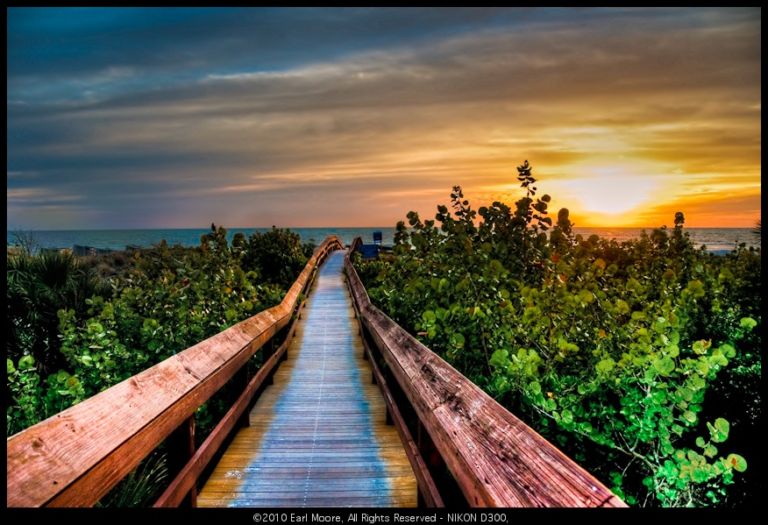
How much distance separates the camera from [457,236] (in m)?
4.62

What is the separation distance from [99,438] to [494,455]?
1.34 meters

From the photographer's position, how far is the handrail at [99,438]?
1318mm

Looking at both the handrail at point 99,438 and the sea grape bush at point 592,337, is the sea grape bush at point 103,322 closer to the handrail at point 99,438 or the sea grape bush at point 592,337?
the handrail at point 99,438

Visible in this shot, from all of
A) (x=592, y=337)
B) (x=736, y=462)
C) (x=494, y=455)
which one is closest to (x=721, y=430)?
(x=736, y=462)

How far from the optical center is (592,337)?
11.6 feet

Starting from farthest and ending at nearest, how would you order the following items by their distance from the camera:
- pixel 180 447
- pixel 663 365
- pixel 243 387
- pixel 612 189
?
pixel 243 387, pixel 612 189, pixel 180 447, pixel 663 365

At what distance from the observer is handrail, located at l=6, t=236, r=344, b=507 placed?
132 centimetres

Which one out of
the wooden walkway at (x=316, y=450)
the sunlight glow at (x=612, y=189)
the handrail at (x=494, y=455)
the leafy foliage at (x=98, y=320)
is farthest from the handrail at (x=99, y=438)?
the sunlight glow at (x=612, y=189)

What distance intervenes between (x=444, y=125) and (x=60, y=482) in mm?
4863

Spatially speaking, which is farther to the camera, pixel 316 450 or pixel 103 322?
pixel 103 322

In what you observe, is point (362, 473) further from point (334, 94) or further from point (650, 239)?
point (650, 239)

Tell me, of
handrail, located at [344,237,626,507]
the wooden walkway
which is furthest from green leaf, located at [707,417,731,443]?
the wooden walkway

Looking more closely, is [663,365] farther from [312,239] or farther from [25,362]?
[312,239]
